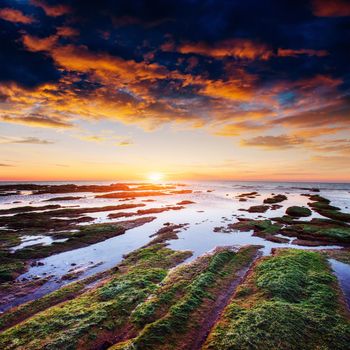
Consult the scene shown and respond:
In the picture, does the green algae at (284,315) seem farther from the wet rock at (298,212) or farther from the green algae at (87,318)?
the wet rock at (298,212)

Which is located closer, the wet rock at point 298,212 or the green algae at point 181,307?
the green algae at point 181,307

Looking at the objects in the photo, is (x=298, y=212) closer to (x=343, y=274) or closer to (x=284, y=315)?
(x=343, y=274)

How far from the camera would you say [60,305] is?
51.0 feet

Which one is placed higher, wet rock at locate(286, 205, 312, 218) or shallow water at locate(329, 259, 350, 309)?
wet rock at locate(286, 205, 312, 218)

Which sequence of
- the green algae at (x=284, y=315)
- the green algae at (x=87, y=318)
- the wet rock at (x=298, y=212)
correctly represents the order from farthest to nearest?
the wet rock at (x=298, y=212) < the green algae at (x=87, y=318) < the green algae at (x=284, y=315)

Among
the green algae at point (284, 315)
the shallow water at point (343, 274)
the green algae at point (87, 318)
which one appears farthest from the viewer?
the shallow water at point (343, 274)

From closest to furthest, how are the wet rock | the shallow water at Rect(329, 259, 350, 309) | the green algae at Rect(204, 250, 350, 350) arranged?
the green algae at Rect(204, 250, 350, 350)
the shallow water at Rect(329, 259, 350, 309)
the wet rock

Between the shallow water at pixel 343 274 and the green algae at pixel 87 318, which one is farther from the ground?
the green algae at pixel 87 318

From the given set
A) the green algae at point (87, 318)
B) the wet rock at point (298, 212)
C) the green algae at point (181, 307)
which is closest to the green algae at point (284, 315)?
the green algae at point (181, 307)

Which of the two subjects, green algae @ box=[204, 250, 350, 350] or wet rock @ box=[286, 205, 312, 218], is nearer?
green algae @ box=[204, 250, 350, 350]

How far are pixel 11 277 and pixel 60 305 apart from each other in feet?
27.4

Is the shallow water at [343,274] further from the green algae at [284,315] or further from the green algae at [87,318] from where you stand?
the green algae at [87,318]

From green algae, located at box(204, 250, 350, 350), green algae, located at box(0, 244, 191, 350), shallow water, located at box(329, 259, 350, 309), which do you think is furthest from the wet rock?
green algae, located at box(0, 244, 191, 350)

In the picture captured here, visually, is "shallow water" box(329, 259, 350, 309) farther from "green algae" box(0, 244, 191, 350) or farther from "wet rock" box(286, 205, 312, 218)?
"wet rock" box(286, 205, 312, 218)
